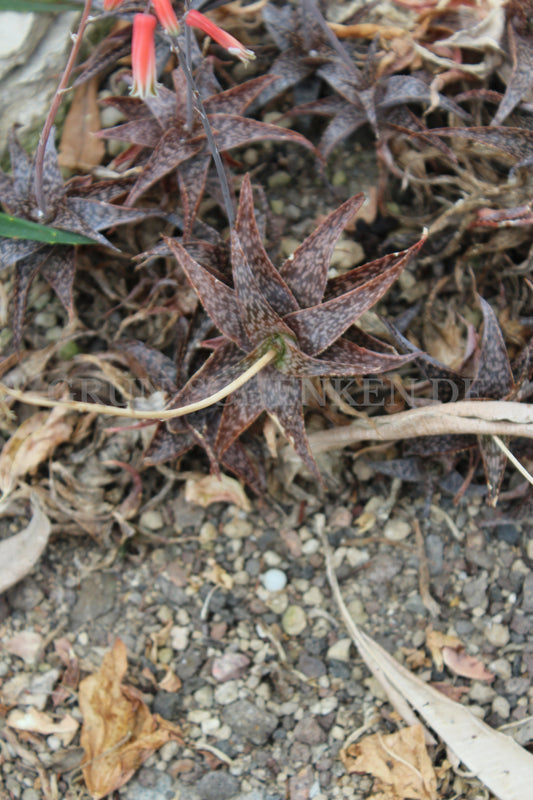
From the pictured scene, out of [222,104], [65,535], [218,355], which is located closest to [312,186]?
[222,104]

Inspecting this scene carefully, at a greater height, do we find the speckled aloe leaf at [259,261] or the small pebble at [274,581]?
the speckled aloe leaf at [259,261]

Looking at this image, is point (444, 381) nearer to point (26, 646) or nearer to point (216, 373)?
point (216, 373)

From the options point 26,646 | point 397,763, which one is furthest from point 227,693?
point 26,646

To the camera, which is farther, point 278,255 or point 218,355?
point 278,255

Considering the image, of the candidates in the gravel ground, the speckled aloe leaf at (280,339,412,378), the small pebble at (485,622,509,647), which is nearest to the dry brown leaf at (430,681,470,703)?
the gravel ground

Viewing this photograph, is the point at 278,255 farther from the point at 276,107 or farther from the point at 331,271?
the point at 276,107

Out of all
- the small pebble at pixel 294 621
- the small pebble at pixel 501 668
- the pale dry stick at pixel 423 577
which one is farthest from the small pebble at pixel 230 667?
the small pebble at pixel 501 668

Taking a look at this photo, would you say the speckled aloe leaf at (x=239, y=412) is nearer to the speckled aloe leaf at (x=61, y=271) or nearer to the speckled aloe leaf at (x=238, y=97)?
the speckled aloe leaf at (x=61, y=271)
